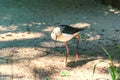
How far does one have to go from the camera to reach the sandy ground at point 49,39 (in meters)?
5.09

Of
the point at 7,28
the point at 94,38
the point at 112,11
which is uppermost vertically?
the point at 112,11

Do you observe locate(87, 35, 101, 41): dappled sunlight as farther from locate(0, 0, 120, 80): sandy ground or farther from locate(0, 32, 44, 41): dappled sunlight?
locate(0, 32, 44, 41): dappled sunlight

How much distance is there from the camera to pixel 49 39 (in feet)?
21.5

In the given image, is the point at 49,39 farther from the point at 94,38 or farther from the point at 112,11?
the point at 112,11

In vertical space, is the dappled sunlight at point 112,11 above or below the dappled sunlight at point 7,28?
above

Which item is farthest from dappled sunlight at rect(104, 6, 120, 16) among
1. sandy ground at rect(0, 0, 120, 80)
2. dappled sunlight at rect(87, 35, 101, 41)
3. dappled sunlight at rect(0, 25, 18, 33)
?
dappled sunlight at rect(0, 25, 18, 33)

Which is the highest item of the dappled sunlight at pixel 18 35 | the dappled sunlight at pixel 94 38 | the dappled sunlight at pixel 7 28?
the dappled sunlight at pixel 7 28

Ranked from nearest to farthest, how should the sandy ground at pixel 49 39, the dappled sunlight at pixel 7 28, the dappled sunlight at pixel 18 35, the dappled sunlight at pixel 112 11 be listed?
the sandy ground at pixel 49 39 → the dappled sunlight at pixel 18 35 → the dappled sunlight at pixel 7 28 → the dappled sunlight at pixel 112 11

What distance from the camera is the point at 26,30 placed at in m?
7.11

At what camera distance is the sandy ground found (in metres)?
5.09

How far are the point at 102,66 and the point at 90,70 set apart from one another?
0.21 metres

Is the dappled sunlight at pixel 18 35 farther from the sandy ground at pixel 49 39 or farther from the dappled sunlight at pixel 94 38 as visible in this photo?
the dappled sunlight at pixel 94 38

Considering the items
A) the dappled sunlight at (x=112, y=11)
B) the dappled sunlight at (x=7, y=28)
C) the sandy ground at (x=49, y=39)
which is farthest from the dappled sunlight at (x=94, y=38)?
the dappled sunlight at (x=112, y=11)

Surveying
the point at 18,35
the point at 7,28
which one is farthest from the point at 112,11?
the point at 18,35
